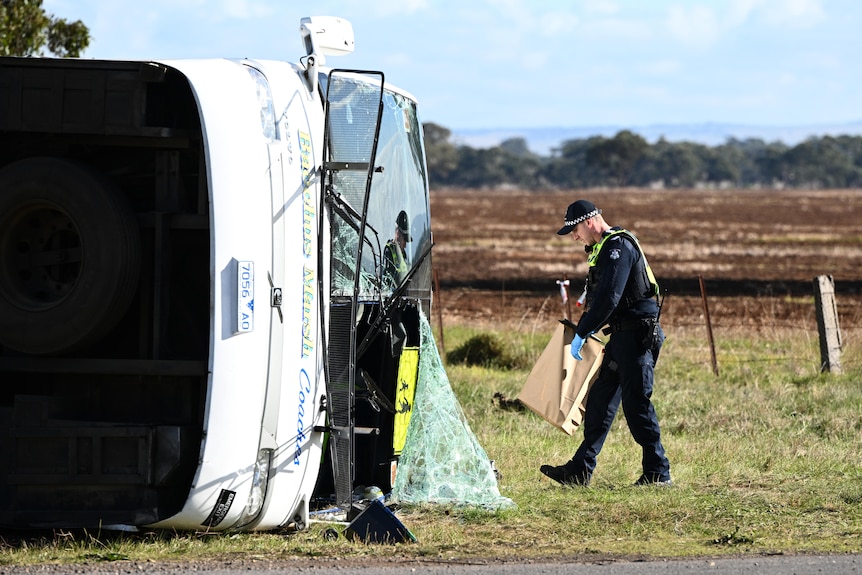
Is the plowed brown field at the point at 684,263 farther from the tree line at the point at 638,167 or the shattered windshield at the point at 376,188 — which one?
the tree line at the point at 638,167

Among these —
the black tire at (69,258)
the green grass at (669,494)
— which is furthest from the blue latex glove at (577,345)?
the black tire at (69,258)

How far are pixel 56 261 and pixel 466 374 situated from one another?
24.6 ft

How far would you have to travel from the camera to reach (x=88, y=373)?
6.04 m

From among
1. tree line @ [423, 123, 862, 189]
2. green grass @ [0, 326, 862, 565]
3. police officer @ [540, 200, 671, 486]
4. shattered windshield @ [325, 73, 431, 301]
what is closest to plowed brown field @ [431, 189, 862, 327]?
green grass @ [0, 326, 862, 565]

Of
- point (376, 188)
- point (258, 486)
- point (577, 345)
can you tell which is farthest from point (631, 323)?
point (258, 486)

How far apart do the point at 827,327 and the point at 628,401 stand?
561 cm

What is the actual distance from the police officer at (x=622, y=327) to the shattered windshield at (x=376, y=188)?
992 millimetres

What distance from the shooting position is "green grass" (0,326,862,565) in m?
6.12

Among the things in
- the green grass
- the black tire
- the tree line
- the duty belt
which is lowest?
the green grass

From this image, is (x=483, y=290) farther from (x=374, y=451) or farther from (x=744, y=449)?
(x=374, y=451)

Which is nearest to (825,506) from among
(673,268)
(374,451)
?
(374,451)

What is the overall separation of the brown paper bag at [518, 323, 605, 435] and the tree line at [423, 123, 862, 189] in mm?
151330

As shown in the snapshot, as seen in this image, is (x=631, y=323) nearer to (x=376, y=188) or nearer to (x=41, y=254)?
(x=376, y=188)

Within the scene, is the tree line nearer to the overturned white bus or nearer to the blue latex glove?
the blue latex glove
